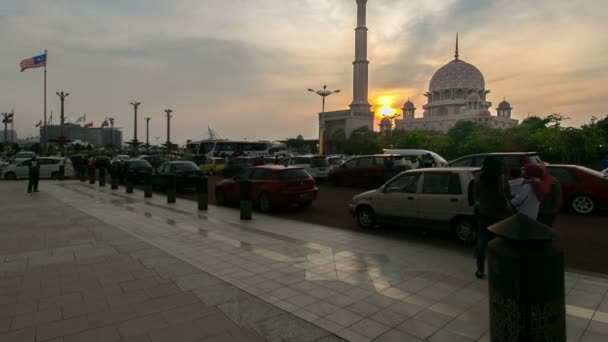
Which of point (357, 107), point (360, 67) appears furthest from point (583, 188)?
point (357, 107)

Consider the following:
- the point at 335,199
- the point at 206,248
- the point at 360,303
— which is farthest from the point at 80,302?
the point at 335,199

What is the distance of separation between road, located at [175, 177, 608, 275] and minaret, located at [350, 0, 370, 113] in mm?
82491

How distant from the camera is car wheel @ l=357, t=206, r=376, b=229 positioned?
873 cm

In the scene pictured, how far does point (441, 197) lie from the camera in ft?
24.2

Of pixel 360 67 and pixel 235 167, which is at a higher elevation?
pixel 360 67

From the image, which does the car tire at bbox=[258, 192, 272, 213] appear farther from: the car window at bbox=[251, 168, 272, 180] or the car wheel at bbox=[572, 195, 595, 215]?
the car wheel at bbox=[572, 195, 595, 215]

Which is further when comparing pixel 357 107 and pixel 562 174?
pixel 357 107

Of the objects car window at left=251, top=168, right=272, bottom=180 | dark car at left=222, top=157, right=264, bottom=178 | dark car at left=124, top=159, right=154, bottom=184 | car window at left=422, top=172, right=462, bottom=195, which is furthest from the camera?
dark car at left=222, top=157, right=264, bottom=178

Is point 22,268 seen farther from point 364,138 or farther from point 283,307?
point 364,138

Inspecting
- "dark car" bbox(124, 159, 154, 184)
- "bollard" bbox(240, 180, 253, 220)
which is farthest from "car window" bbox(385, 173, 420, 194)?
"dark car" bbox(124, 159, 154, 184)

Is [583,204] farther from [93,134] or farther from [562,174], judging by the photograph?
[93,134]

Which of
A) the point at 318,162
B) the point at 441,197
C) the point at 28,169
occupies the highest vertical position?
the point at 318,162

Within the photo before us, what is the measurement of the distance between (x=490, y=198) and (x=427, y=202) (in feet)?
8.00

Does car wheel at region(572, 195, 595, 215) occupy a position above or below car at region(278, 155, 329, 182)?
below
